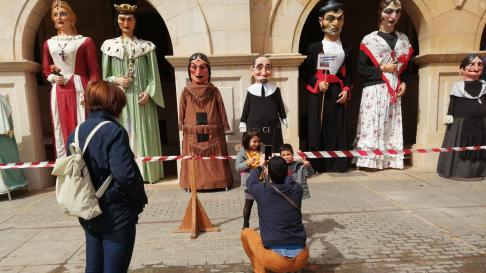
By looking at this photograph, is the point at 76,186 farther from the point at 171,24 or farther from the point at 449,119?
the point at 449,119

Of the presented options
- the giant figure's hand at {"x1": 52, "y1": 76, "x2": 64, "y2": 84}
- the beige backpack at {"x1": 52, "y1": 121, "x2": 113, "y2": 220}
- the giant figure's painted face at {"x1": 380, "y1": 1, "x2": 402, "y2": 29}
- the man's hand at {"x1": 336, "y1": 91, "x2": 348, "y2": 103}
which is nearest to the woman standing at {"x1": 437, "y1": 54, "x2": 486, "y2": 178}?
the giant figure's painted face at {"x1": 380, "y1": 1, "x2": 402, "y2": 29}

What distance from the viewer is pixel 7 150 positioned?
4.95m

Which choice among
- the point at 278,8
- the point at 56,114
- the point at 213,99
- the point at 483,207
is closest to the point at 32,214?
the point at 56,114

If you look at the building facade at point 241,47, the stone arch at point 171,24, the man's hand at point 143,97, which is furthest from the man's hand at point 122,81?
the stone arch at point 171,24

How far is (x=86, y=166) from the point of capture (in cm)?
191

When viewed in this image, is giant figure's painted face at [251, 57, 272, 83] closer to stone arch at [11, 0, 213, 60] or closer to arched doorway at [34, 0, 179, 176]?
stone arch at [11, 0, 213, 60]

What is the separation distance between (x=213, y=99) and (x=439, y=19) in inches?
165

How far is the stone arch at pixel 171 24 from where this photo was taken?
515 centimetres

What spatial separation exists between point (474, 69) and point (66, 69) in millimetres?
6360

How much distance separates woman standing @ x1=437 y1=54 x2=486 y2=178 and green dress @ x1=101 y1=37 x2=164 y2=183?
15.8 ft

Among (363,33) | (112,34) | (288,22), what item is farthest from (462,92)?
(112,34)

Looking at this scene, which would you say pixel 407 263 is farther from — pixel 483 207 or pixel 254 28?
pixel 254 28

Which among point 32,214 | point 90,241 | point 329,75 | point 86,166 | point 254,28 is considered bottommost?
point 32,214

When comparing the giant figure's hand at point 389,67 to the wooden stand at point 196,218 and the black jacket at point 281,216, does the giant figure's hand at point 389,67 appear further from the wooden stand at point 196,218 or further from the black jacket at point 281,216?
the black jacket at point 281,216
